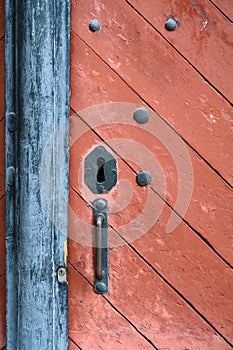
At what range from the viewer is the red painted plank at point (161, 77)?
1.31 meters

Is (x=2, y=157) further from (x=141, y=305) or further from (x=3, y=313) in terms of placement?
(x=141, y=305)

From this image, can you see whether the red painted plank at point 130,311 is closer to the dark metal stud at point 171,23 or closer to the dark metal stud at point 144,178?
the dark metal stud at point 144,178

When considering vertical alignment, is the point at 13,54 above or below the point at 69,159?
above

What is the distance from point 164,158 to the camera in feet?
4.34

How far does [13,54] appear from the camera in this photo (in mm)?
1318

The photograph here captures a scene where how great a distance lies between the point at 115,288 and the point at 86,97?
0.54 metres

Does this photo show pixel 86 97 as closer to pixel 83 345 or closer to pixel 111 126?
pixel 111 126

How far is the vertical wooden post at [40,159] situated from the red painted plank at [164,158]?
53 millimetres

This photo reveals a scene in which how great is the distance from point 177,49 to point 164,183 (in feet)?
1.20

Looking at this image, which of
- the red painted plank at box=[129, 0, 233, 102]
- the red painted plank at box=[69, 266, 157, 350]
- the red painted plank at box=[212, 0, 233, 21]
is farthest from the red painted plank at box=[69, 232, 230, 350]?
the red painted plank at box=[212, 0, 233, 21]

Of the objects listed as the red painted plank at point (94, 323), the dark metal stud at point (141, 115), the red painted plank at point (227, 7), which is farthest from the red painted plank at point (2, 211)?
the red painted plank at point (227, 7)

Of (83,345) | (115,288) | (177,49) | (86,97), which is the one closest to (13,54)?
(86,97)

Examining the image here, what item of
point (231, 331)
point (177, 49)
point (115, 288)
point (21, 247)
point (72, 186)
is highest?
point (177, 49)

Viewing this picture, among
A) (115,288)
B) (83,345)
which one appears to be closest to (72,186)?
(115,288)
